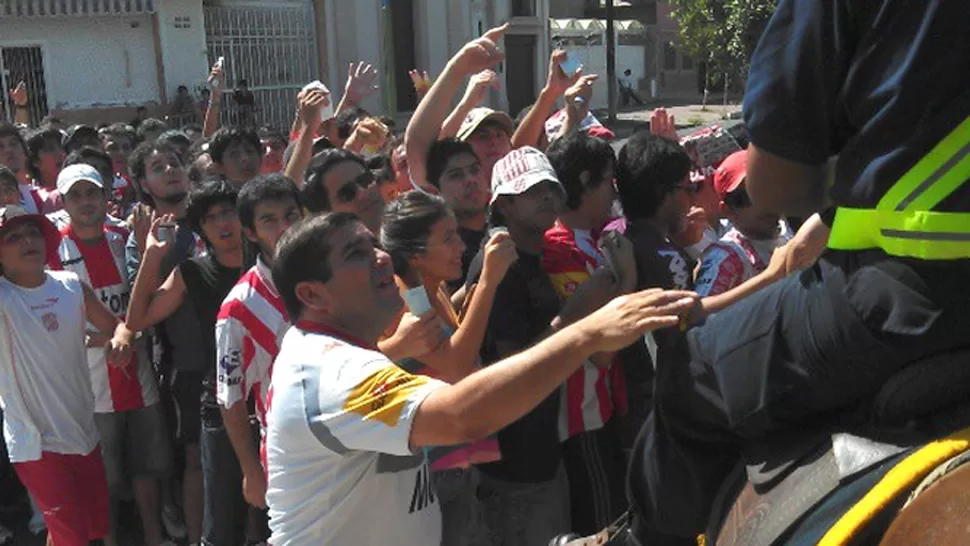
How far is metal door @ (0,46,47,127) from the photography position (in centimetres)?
1891

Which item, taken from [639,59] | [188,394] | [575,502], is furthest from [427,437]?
[639,59]

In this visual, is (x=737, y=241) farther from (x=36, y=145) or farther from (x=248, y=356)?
(x=36, y=145)

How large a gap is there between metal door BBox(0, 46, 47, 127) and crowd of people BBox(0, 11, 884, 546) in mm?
15154

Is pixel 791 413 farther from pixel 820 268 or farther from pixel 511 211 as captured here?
pixel 511 211

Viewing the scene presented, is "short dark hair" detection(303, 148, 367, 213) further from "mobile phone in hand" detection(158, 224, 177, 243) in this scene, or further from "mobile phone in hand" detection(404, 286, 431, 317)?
"mobile phone in hand" detection(404, 286, 431, 317)

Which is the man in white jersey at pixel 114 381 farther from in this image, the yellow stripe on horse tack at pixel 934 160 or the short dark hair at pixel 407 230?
the yellow stripe on horse tack at pixel 934 160

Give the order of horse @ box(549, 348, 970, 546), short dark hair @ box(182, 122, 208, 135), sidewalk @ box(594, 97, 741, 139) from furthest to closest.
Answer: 1. sidewalk @ box(594, 97, 741, 139)
2. short dark hair @ box(182, 122, 208, 135)
3. horse @ box(549, 348, 970, 546)

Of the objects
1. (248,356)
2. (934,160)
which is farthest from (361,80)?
(934,160)

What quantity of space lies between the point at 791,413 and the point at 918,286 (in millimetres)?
367

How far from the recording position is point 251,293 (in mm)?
3809

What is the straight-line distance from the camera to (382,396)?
230 cm

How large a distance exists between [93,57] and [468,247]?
17.9 m

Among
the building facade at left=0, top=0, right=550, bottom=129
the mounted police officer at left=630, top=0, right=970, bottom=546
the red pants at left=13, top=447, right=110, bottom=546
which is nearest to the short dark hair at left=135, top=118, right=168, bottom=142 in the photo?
the red pants at left=13, top=447, right=110, bottom=546

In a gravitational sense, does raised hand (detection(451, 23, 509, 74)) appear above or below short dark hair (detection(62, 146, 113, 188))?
above
